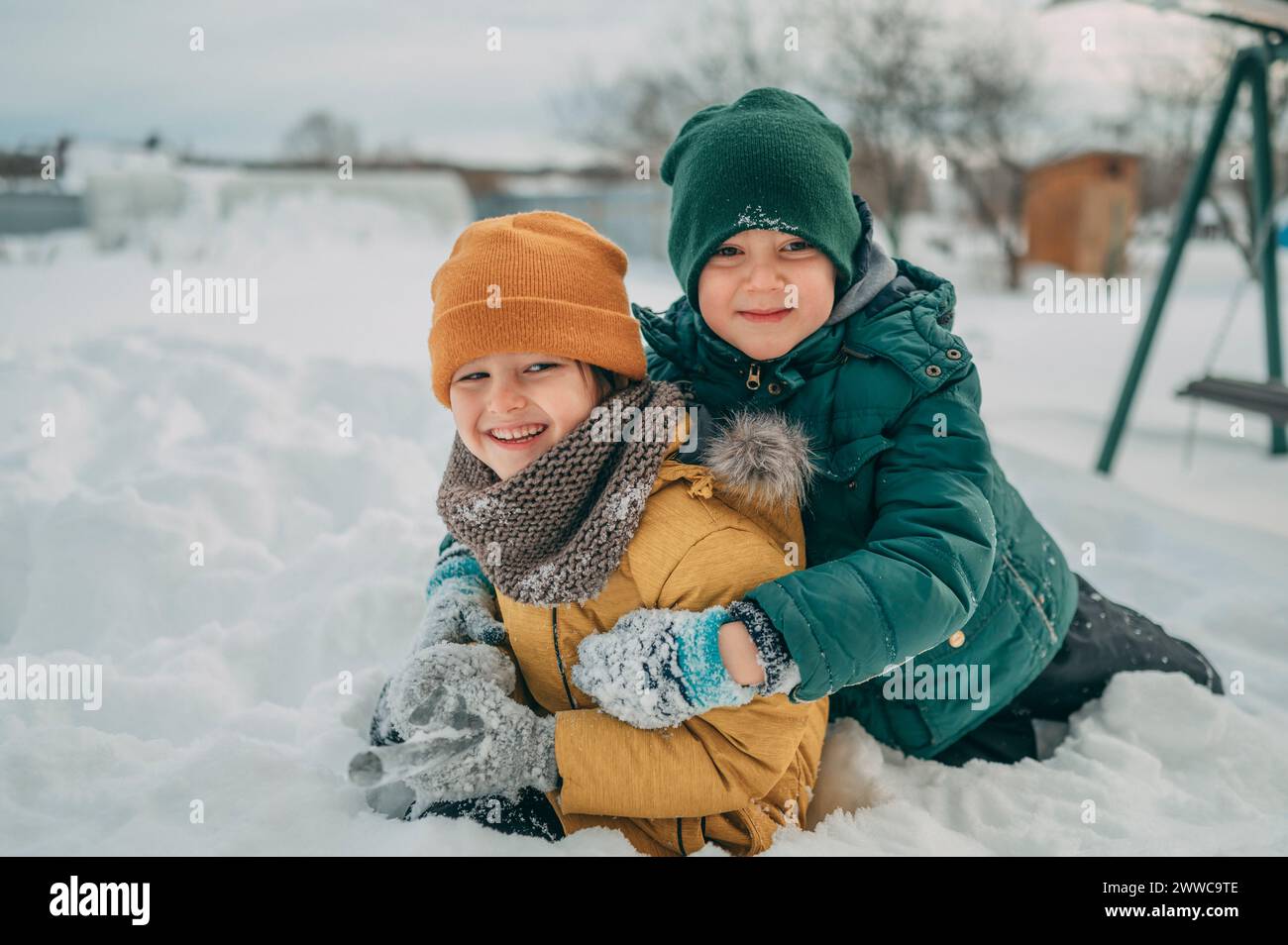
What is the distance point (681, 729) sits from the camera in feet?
5.24

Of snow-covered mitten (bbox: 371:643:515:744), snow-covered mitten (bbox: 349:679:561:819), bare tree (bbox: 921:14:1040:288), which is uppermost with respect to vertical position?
bare tree (bbox: 921:14:1040:288)

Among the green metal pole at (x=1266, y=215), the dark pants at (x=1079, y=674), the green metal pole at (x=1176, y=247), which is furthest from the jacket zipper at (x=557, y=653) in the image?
the green metal pole at (x=1266, y=215)

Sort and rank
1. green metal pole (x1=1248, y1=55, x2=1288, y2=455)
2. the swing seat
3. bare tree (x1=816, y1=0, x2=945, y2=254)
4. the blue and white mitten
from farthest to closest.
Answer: bare tree (x1=816, y1=0, x2=945, y2=254) → green metal pole (x1=1248, y1=55, x2=1288, y2=455) → the swing seat → the blue and white mitten

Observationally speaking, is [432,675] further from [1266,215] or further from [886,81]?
[886,81]

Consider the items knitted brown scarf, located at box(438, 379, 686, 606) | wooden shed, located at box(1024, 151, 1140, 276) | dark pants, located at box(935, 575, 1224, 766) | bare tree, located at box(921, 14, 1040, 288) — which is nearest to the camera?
knitted brown scarf, located at box(438, 379, 686, 606)

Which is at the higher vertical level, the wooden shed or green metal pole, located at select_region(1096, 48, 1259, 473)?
the wooden shed

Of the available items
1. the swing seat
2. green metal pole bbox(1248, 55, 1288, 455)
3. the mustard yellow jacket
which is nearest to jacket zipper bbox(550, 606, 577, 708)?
the mustard yellow jacket

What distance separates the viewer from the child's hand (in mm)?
1481

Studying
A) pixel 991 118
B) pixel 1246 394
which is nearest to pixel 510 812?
pixel 1246 394

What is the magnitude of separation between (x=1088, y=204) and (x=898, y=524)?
→ 16357mm

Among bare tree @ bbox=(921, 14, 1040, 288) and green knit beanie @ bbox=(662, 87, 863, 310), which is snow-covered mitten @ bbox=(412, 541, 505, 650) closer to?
green knit beanie @ bbox=(662, 87, 863, 310)

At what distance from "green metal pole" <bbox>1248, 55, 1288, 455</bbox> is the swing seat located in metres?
0.58

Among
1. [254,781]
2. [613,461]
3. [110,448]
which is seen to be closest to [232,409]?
[110,448]

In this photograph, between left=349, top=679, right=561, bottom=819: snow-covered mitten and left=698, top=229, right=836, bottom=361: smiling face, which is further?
left=698, top=229, right=836, bottom=361: smiling face
